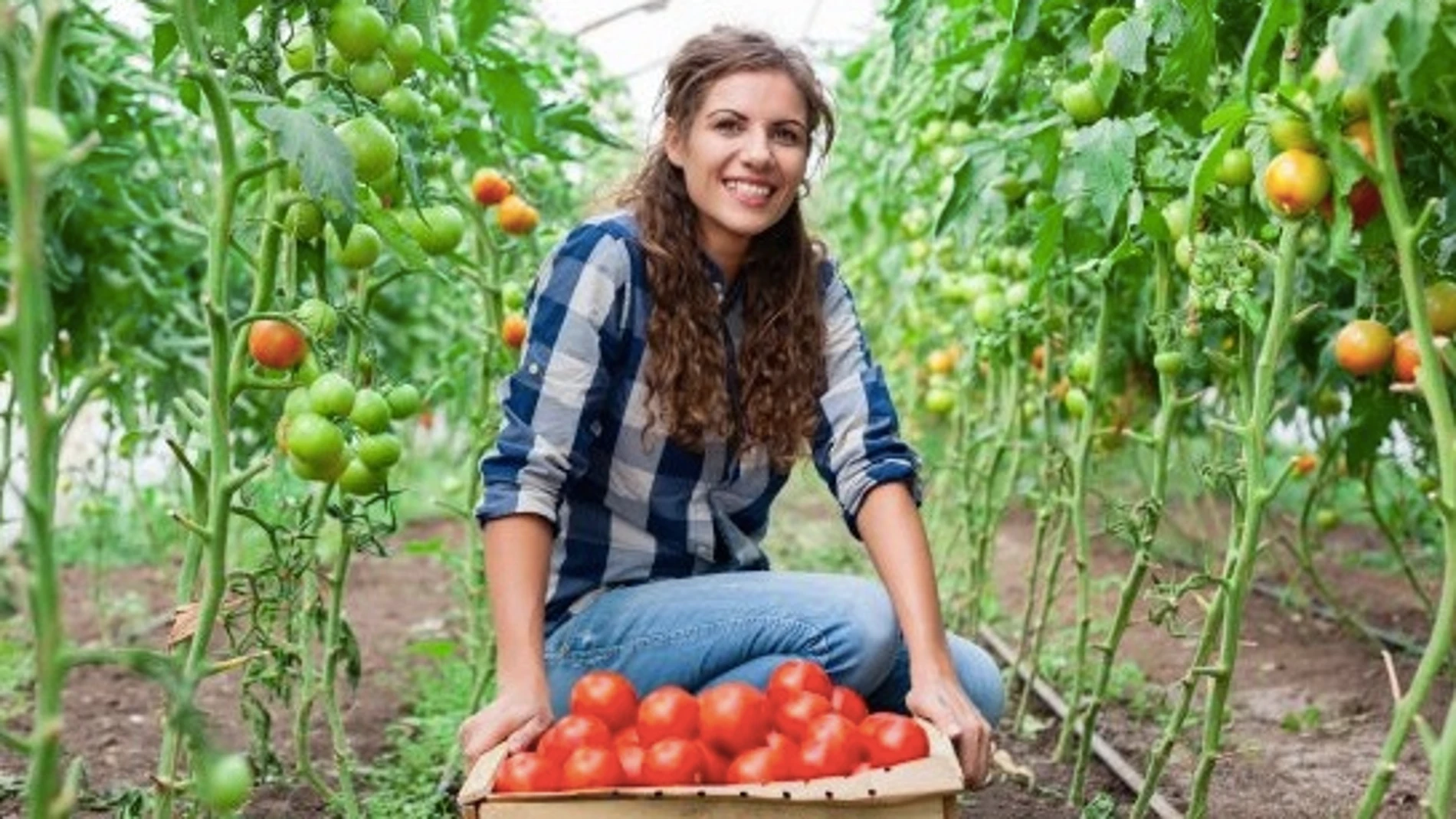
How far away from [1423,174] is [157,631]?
376 centimetres

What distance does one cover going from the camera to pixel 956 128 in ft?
11.7

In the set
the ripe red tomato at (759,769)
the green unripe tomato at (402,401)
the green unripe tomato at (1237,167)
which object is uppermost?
the green unripe tomato at (1237,167)

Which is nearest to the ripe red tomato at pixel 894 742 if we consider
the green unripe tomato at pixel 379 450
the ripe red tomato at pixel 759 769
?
the ripe red tomato at pixel 759 769

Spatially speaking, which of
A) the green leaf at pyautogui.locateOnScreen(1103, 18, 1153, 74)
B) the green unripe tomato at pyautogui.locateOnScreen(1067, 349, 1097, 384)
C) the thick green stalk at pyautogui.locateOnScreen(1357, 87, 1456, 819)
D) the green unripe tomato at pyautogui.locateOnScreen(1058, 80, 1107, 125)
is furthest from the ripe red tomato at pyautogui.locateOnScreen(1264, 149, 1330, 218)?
the green unripe tomato at pyautogui.locateOnScreen(1067, 349, 1097, 384)

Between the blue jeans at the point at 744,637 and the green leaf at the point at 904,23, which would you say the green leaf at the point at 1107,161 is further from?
the blue jeans at the point at 744,637

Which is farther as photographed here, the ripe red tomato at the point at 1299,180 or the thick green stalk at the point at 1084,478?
the thick green stalk at the point at 1084,478

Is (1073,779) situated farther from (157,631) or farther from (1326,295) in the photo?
(157,631)

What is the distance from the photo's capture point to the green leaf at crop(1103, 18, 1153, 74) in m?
2.11

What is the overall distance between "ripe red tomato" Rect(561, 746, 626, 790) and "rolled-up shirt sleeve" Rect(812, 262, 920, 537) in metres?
0.65

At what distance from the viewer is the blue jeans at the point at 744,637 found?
→ 2.29m

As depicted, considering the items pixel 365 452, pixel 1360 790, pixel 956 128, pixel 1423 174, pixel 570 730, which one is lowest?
pixel 1360 790

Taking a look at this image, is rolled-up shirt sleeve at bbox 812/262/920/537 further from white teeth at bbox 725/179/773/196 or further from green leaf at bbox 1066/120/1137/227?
green leaf at bbox 1066/120/1137/227

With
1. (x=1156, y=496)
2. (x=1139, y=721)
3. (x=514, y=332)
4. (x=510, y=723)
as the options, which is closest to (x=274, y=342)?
(x=510, y=723)

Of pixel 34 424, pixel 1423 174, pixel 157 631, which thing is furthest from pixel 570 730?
pixel 157 631
